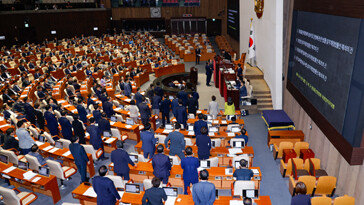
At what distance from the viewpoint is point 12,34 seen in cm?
2667

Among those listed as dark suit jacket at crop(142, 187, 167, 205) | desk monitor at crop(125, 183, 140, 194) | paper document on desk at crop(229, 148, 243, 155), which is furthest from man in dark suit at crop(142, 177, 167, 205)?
paper document on desk at crop(229, 148, 243, 155)

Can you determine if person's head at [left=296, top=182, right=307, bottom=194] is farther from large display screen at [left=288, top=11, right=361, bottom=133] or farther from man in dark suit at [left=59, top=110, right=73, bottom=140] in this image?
man in dark suit at [left=59, top=110, right=73, bottom=140]

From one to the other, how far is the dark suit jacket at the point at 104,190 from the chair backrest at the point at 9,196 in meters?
2.11

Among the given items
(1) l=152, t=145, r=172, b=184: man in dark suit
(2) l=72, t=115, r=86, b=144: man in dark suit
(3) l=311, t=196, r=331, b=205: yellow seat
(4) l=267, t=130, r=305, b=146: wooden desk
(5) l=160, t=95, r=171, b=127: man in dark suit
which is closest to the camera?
(3) l=311, t=196, r=331, b=205: yellow seat

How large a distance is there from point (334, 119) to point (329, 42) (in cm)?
198

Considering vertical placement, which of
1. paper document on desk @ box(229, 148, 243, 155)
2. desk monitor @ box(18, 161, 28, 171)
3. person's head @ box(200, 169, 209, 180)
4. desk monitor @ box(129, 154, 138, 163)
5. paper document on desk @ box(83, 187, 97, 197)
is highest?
person's head @ box(200, 169, 209, 180)

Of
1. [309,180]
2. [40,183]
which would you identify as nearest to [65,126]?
[40,183]

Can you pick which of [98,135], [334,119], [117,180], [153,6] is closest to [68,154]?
[98,135]

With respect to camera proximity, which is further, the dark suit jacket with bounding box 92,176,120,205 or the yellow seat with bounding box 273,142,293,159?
the yellow seat with bounding box 273,142,293,159

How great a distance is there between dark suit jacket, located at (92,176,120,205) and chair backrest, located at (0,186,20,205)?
83.0 inches

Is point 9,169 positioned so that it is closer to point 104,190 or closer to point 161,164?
point 104,190

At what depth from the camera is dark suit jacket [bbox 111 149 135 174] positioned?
7043 millimetres

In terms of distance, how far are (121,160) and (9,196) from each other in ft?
8.77

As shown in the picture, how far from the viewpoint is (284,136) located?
10.0m
